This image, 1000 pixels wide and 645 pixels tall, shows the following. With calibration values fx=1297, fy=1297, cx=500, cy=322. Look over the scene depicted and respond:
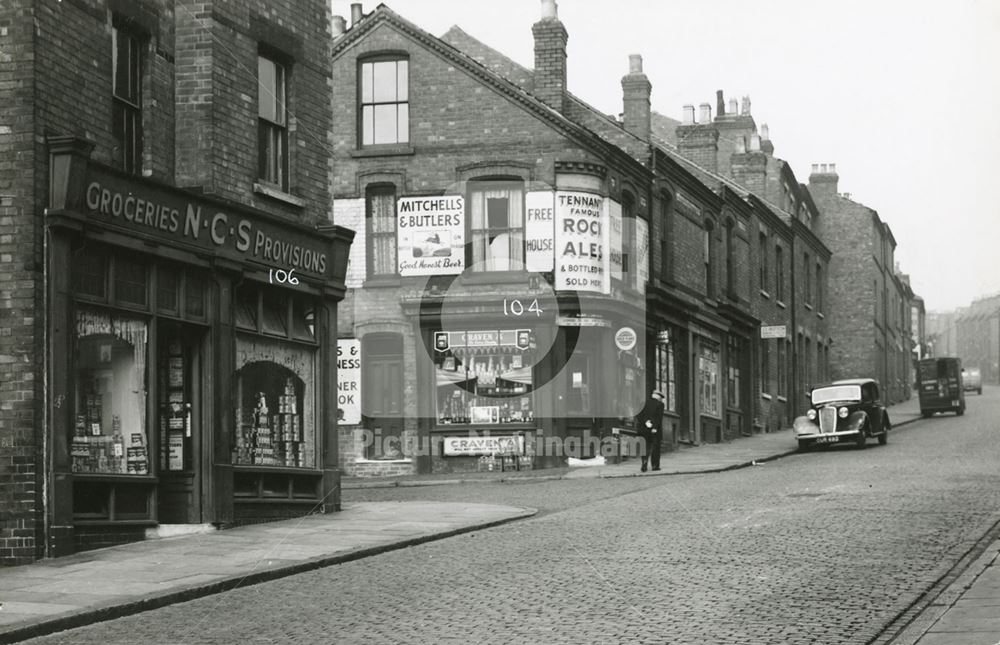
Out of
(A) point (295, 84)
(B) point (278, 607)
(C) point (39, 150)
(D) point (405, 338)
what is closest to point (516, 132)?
(D) point (405, 338)

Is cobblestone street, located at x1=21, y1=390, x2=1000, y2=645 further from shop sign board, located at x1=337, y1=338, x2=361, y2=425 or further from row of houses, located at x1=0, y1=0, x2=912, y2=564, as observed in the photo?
shop sign board, located at x1=337, y1=338, x2=361, y2=425

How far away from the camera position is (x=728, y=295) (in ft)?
131

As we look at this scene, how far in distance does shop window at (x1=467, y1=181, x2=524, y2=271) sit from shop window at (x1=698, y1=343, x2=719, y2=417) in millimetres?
9391

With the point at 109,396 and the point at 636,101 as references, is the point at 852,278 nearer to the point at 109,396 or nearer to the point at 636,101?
the point at 636,101

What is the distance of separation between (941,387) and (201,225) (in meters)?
42.6

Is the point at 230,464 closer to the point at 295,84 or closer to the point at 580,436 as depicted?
the point at 295,84

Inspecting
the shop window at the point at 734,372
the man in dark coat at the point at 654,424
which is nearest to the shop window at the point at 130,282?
the man in dark coat at the point at 654,424

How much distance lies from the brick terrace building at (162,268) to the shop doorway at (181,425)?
25 mm

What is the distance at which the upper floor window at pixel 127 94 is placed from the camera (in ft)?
50.2

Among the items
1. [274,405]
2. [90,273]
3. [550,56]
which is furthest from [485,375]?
[90,273]

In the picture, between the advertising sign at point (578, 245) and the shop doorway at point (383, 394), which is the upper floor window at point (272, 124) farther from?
the shop doorway at point (383, 394)

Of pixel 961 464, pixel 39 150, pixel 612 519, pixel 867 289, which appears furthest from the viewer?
pixel 867 289

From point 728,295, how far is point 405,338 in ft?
45.1

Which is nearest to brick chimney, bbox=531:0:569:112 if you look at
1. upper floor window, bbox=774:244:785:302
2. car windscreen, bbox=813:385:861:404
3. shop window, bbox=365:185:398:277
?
shop window, bbox=365:185:398:277
